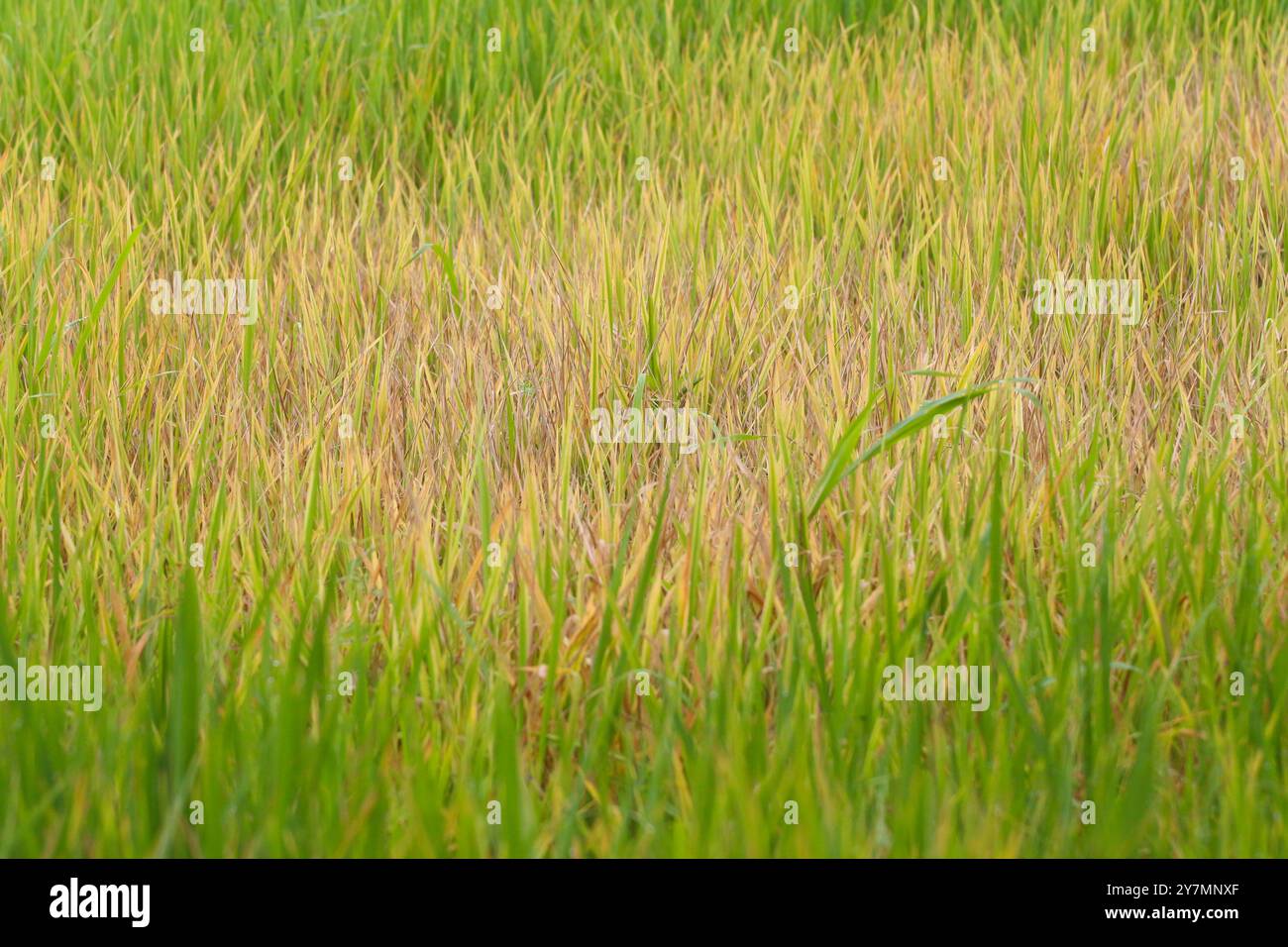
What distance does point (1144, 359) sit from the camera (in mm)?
2467

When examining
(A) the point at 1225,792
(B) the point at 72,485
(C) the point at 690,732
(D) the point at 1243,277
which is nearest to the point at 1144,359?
(D) the point at 1243,277

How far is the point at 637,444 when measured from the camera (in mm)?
2201

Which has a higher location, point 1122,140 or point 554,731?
point 1122,140

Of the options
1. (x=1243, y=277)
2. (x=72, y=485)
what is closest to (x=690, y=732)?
(x=72, y=485)

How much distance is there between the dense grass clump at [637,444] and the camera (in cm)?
151

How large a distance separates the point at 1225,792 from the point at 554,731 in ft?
2.56

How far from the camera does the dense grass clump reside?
151 centimetres
